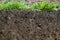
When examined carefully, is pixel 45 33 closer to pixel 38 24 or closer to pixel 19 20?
pixel 38 24

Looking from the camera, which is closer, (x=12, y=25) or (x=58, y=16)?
(x=12, y=25)

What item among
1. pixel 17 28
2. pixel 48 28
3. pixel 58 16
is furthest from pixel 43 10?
pixel 17 28

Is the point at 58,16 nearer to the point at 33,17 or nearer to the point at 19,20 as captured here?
the point at 33,17

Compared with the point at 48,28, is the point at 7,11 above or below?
above

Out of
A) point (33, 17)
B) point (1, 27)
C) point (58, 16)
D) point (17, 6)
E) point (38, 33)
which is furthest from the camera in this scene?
point (17, 6)

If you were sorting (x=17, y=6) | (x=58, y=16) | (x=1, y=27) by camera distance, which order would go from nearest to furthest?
(x=1, y=27), (x=58, y=16), (x=17, y=6)

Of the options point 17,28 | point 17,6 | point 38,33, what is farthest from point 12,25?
point 17,6
